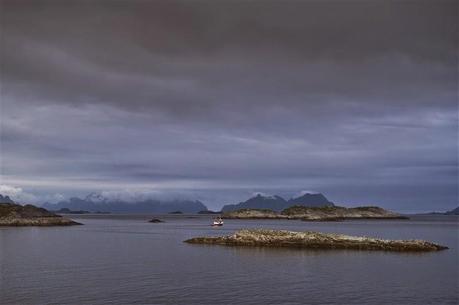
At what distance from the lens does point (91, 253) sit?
80062 mm

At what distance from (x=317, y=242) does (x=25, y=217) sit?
136480mm

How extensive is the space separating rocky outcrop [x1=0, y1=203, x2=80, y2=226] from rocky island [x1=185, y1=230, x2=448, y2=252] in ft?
361

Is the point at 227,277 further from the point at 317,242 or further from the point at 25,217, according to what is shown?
the point at 25,217

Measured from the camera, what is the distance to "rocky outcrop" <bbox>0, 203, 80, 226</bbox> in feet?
598

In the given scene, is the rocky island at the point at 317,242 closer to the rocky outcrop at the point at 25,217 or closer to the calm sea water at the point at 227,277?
the calm sea water at the point at 227,277

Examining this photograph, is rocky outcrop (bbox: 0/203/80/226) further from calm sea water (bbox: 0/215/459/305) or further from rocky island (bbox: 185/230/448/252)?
rocky island (bbox: 185/230/448/252)

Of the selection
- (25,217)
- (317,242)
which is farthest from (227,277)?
(25,217)

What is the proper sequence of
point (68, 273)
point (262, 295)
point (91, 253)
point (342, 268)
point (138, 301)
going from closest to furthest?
1. point (138, 301)
2. point (262, 295)
3. point (68, 273)
4. point (342, 268)
5. point (91, 253)

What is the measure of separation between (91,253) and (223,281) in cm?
3659

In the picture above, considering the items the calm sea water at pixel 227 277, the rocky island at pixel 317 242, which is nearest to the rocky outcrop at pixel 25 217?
the calm sea water at pixel 227 277

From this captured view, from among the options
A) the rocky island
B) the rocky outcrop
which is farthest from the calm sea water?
the rocky outcrop

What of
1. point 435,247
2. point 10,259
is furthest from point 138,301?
point 435,247

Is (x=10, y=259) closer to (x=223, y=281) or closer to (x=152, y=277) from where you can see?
(x=152, y=277)

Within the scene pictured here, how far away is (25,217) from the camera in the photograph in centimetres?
18525
